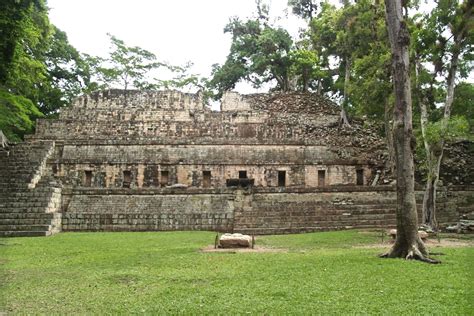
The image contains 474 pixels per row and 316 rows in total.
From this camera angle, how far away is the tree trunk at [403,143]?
9172 mm

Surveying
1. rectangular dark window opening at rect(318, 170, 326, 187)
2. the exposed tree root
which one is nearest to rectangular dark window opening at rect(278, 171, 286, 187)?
rectangular dark window opening at rect(318, 170, 326, 187)

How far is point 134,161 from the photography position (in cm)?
2198

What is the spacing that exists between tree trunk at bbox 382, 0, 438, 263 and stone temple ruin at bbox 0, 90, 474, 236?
6.43 m

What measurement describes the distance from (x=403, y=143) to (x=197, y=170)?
13737 millimetres

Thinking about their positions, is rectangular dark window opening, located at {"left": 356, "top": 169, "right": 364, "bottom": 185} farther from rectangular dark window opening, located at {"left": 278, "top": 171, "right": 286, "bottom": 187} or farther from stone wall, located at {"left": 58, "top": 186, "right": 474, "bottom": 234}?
stone wall, located at {"left": 58, "top": 186, "right": 474, "bottom": 234}

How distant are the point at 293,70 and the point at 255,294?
2872 cm

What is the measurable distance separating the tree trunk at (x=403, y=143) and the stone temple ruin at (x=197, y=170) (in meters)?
6.43

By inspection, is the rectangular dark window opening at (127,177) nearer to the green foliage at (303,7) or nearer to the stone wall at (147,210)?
the stone wall at (147,210)

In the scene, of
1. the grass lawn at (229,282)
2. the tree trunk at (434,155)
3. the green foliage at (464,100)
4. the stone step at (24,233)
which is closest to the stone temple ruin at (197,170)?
the stone step at (24,233)

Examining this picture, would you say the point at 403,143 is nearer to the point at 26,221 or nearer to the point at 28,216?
the point at 26,221

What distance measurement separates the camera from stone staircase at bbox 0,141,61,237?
1434 centimetres

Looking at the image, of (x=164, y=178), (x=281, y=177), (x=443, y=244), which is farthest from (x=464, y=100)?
(x=164, y=178)

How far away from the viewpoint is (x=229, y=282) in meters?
6.60

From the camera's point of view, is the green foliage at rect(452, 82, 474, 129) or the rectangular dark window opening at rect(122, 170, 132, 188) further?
the rectangular dark window opening at rect(122, 170, 132, 188)
